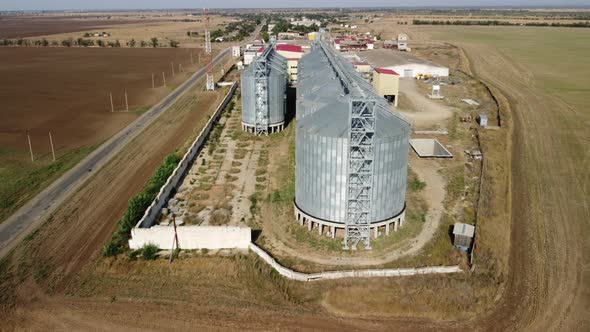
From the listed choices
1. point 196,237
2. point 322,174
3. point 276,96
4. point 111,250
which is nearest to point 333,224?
point 322,174

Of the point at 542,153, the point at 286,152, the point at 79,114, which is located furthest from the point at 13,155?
the point at 542,153

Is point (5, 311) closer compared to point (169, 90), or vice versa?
point (5, 311)

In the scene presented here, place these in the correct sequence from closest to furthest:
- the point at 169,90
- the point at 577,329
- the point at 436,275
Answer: the point at 577,329 → the point at 436,275 → the point at 169,90

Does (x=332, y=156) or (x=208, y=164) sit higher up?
(x=332, y=156)

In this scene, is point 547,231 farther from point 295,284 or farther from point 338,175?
point 295,284

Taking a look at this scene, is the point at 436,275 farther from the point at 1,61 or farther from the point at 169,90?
the point at 1,61

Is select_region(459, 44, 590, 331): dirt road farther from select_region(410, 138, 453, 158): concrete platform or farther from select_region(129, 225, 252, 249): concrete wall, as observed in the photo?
select_region(129, 225, 252, 249): concrete wall
